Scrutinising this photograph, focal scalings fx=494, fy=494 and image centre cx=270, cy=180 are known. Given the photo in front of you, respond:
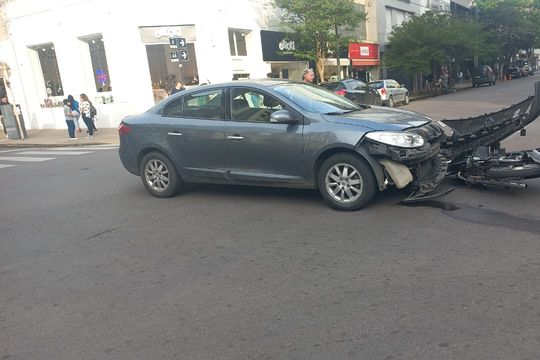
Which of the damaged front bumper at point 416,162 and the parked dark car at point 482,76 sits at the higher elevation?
the damaged front bumper at point 416,162

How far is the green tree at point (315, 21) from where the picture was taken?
2542 centimetres

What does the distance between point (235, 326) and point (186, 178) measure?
391 cm

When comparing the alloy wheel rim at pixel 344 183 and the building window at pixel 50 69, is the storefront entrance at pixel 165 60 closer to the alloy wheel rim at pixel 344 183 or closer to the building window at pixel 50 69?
the building window at pixel 50 69

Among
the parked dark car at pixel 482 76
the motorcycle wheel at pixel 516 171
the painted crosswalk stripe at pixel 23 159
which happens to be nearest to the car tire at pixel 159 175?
the motorcycle wheel at pixel 516 171

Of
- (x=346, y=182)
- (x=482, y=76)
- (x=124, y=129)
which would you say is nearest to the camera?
(x=346, y=182)

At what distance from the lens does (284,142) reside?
604cm

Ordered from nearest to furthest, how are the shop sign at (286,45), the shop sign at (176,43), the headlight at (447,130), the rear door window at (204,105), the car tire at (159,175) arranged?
1. the headlight at (447,130)
2. the rear door window at (204,105)
3. the car tire at (159,175)
4. the shop sign at (176,43)
5. the shop sign at (286,45)

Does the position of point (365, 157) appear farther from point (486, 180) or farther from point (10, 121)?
point (10, 121)

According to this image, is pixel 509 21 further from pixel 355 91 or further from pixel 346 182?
pixel 346 182

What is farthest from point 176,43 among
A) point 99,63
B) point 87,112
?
point 99,63

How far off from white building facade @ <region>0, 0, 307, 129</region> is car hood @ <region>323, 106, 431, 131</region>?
14916 millimetres

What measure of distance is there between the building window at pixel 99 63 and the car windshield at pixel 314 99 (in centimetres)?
1698

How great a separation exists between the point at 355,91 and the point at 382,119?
16423 mm

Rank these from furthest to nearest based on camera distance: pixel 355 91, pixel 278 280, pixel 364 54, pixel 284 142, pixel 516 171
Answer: pixel 364 54 → pixel 355 91 → pixel 284 142 → pixel 516 171 → pixel 278 280
